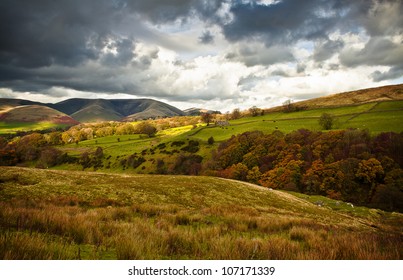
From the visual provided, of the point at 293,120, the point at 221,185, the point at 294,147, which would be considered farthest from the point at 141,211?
the point at 293,120

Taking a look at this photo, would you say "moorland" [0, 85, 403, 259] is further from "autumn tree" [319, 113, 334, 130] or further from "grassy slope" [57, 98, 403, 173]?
"grassy slope" [57, 98, 403, 173]

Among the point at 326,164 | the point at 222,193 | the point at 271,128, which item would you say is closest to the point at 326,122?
the point at 271,128

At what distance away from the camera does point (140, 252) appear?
5.24m

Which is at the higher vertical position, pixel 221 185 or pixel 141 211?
pixel 141 211

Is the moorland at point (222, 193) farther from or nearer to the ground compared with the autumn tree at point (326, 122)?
nearer to the ground

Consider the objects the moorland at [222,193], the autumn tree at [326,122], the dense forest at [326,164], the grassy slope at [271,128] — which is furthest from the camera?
the autumn tree at [326,122]

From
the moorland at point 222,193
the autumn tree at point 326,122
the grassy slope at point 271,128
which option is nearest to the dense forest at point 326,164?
the moorland at point 222,193

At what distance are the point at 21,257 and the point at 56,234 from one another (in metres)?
2.43

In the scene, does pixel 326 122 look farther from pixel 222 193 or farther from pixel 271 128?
pixel 222 193

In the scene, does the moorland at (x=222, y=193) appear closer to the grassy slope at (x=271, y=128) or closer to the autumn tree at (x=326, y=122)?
the autumn tree at (x=326, y=122)

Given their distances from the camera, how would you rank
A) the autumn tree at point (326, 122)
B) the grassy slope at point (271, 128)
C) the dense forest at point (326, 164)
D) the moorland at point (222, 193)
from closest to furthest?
the moorland at point (222, 193), the dense forest at point (326, 164), the grassy slope at point (271, 128), the autumn tree at point (326, 122)

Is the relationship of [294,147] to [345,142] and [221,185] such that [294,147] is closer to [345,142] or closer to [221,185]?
[345,142]

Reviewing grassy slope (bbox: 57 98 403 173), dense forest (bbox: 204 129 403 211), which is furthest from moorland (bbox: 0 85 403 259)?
grassy slope (bbox: 57 98 403 173)
